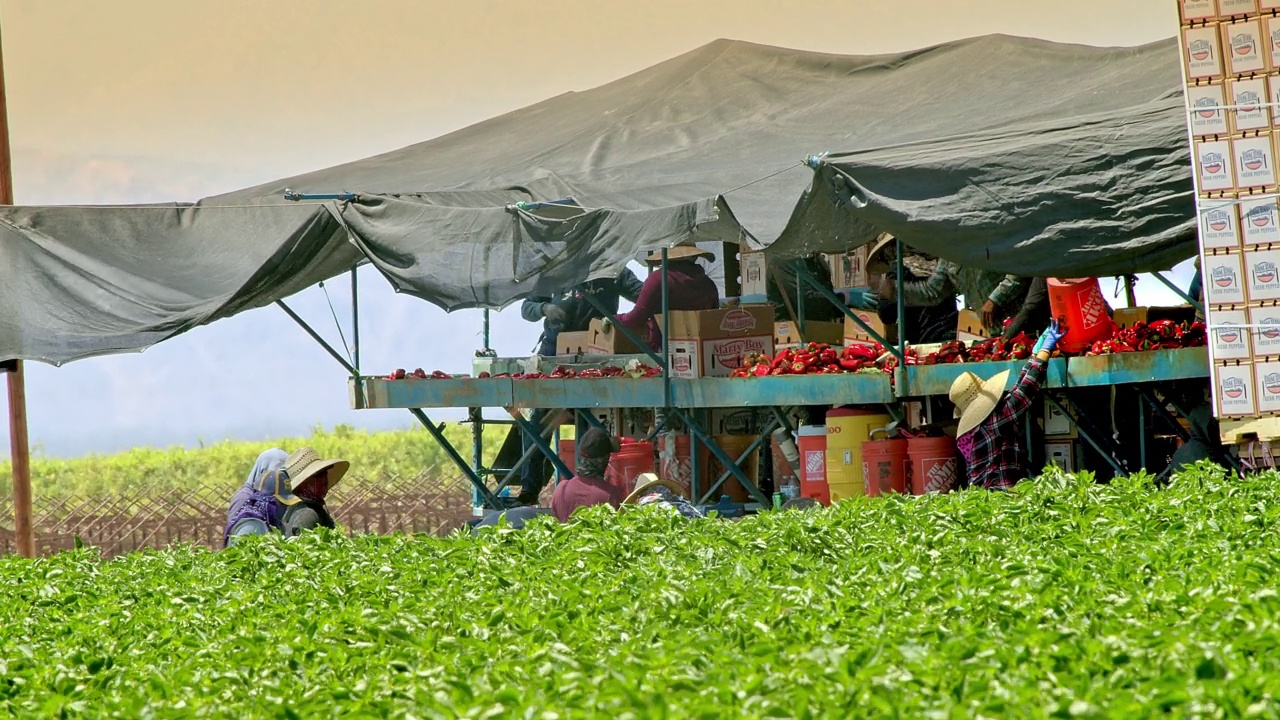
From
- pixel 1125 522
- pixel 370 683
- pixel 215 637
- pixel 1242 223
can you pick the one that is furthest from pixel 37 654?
pixel 1242 223

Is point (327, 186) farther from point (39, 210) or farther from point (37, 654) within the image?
point (37, 654)

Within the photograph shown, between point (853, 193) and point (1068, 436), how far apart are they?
2.28m

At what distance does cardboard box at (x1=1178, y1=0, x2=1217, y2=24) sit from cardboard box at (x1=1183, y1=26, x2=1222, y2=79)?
0.17ft

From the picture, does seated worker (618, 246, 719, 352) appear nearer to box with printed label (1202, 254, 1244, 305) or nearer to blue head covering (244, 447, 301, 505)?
Answer: blue head covering (244, 447, 301, 505)

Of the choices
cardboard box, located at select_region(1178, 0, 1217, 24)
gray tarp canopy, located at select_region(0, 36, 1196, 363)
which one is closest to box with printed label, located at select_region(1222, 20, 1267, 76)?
cardboard box, located at select_region(1178, 0, 1217, 24)

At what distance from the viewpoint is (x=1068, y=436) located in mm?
10148

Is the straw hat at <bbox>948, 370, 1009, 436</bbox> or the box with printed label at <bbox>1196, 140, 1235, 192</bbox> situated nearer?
the box with printed label at <bbox>1196, 140, 1235, 192</bbox>

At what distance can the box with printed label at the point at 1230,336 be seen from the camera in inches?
318

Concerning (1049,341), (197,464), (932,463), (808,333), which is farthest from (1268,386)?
(197,464)

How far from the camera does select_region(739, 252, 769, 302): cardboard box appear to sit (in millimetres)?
12750

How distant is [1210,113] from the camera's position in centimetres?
809

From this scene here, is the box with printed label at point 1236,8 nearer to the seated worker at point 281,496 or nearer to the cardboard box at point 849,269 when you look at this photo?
the cardboard box at point 849,269

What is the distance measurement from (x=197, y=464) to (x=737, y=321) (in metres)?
16.4

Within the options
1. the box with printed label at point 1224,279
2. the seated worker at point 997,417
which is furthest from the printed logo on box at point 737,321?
the box with printed label at point 1224,279
